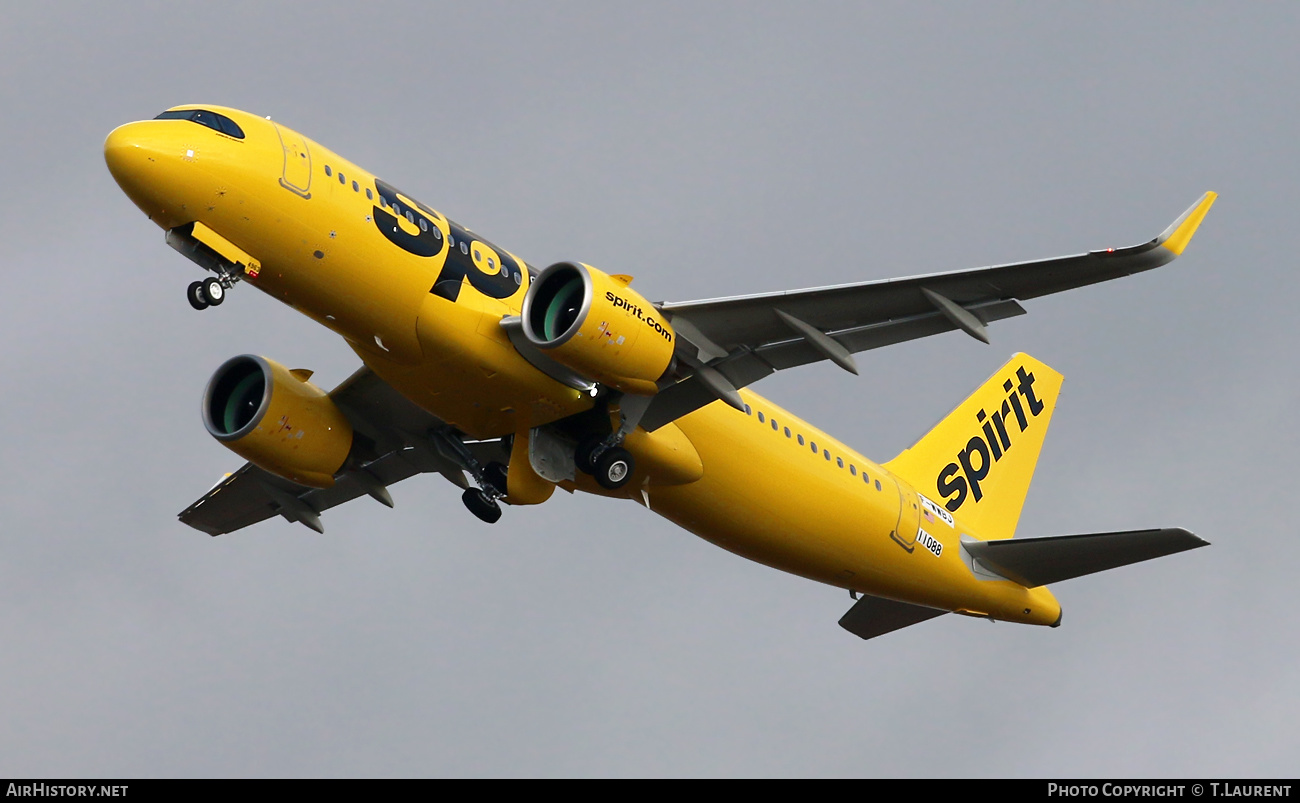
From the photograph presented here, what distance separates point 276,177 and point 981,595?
1838 centimetres

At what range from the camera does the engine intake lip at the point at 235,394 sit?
3409 cm

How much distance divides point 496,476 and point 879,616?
1051 centimetres

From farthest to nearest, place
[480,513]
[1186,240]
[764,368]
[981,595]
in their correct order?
[981,595] → [480,513] → [764,368] → [1186,240]

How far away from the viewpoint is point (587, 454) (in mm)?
31812

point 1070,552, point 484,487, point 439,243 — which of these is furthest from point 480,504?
point 1070,552

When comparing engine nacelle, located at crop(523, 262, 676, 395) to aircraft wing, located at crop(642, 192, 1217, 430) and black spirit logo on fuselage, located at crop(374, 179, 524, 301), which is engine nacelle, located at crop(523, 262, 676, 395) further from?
black spirit logo on fuselage, located at crop(374, 179, 524, 301)

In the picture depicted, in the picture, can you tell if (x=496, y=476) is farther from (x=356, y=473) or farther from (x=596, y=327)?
(x=596, y=327)

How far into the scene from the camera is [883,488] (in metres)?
36.7

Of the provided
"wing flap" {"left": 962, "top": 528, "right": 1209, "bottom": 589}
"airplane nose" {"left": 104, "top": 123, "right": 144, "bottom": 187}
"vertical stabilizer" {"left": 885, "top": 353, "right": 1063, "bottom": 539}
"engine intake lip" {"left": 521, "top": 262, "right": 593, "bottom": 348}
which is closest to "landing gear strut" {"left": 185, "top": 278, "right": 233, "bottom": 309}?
"airplane nose" {"left": 104, "top": 123, "right": 144, "bottom": 187}

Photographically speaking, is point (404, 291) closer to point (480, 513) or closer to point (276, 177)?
point (276, 177)

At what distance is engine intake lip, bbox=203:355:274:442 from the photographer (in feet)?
112

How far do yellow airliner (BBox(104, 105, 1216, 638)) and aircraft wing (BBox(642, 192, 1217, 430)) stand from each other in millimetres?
45

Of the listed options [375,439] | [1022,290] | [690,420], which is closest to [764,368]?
[690,420]

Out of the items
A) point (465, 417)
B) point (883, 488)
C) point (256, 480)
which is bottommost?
point (256, 480)
